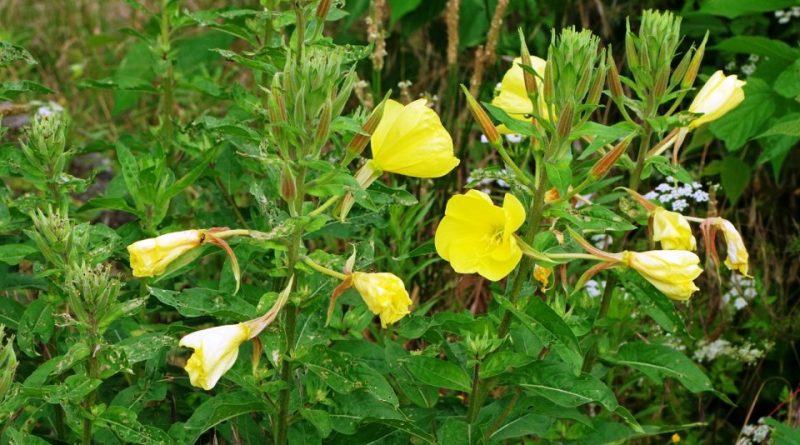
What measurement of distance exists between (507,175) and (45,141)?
2.87ft

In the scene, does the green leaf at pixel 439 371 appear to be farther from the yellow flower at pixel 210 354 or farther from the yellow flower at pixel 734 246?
the yellow flower at pixel 734 246

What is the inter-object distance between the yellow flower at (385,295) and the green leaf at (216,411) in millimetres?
357

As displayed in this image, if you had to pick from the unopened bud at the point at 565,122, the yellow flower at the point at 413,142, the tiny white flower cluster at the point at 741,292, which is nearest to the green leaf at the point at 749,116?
the tiny white flower cluster at the point at 741,292

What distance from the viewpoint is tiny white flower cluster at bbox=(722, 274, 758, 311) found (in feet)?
8.89

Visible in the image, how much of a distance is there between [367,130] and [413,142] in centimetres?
8

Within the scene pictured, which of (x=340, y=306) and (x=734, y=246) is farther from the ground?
(x=734, y=246)

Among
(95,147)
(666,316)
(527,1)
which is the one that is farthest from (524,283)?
(527,1)

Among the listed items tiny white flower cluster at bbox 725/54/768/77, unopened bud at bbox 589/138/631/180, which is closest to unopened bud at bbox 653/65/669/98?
unopened bud at bbox 589/138/631/180

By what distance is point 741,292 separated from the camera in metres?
2.73

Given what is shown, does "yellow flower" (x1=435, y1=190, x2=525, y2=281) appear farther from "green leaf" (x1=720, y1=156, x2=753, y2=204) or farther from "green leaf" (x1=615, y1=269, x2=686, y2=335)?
"green leaf" (x1=720, y1=156, x2=753, y2=204)

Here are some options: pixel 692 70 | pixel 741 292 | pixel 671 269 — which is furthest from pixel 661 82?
pixel 741 292

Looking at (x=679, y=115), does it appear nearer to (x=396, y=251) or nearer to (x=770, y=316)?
(x=396, y=251)

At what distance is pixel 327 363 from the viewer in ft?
5.60

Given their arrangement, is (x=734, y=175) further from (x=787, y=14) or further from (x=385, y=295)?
(x=385, y=295)
